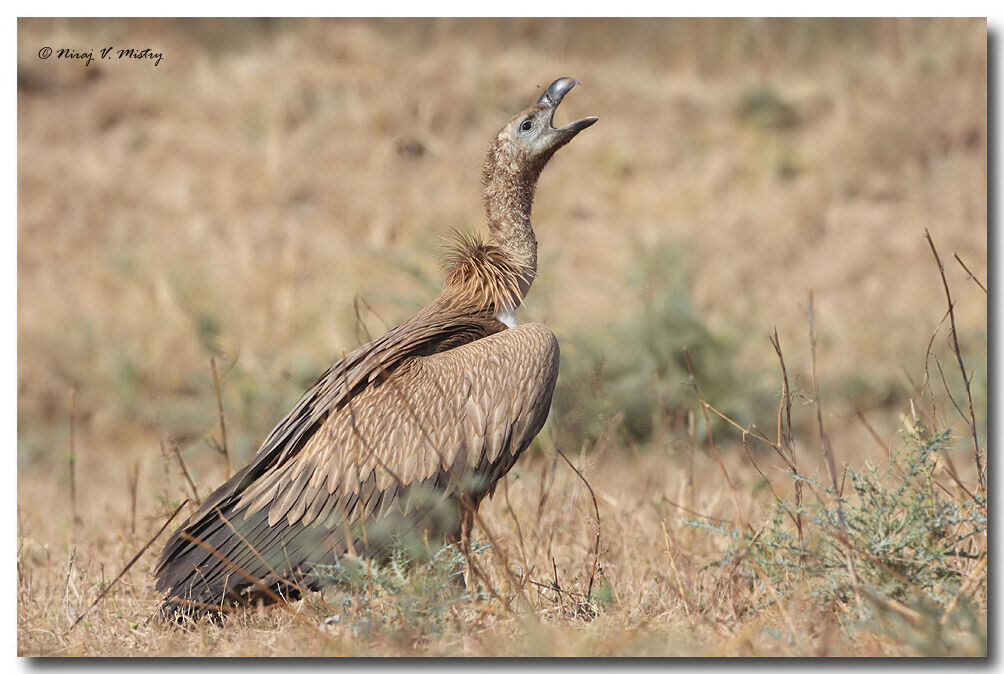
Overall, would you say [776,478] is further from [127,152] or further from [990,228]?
[127,152]

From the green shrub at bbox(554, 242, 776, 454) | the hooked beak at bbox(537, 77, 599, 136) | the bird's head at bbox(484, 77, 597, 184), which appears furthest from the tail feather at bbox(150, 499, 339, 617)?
the green shrub at bbox(554, 242, 776, 454)

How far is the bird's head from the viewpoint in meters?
4.40

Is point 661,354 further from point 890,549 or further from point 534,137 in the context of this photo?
point 890,549

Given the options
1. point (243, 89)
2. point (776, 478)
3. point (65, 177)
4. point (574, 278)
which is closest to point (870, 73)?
point (574, 278)

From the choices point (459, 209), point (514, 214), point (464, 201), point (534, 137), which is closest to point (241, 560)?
point (514, 214)

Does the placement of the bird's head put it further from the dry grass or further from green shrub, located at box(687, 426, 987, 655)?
the dry grass

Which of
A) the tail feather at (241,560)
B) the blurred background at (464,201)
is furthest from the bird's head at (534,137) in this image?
the blurred background at (464,201)

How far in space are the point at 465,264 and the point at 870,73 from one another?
10318mm

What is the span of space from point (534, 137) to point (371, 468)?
1.70 meters

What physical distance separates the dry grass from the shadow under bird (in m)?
3.10

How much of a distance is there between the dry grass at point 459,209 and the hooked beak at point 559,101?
310cm

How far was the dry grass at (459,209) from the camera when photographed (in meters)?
9.47

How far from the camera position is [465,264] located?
14.6ft

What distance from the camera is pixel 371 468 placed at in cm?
380
